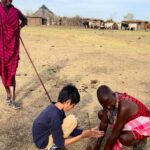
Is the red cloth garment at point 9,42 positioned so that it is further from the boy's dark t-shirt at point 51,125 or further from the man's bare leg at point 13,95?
the boy's dark t-shirt at point 51,125

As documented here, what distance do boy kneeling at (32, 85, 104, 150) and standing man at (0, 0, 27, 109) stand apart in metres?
2.31

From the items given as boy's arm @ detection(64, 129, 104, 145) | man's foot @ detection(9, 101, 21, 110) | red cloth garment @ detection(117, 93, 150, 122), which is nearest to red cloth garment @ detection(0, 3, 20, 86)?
man's foot @ detection(9, 101, 21, 110)

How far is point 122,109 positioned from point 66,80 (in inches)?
190

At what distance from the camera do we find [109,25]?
Answer: 46.6m

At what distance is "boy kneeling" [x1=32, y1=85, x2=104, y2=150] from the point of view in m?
3.95

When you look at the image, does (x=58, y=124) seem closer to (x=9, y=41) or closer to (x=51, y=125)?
(x=51, y=125)

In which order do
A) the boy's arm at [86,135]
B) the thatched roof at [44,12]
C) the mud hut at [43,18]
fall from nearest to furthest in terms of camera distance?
the boy's arm at [86,135] → the mud hut at [43,18] → the thatched roof at [44,12]

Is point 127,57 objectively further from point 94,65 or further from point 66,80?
point 66,80

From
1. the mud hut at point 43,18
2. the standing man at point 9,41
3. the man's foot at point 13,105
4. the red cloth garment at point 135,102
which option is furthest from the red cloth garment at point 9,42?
the mud hut at point 43,18

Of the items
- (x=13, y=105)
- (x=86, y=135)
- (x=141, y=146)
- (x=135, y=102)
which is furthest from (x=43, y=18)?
(x=86, y=135)

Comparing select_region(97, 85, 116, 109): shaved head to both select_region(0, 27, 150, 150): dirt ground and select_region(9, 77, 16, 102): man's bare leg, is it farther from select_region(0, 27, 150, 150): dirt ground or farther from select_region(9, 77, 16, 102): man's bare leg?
select_region(9, 77, 16, 102): man's bare leg

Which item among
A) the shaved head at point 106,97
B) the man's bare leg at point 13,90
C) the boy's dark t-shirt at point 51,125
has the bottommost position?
the man's bare leg at point 13,90

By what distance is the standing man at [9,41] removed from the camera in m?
6.25

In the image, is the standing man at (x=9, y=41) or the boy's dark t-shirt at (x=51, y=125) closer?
the boy's dark t-shirt at (x=51, y=125)
